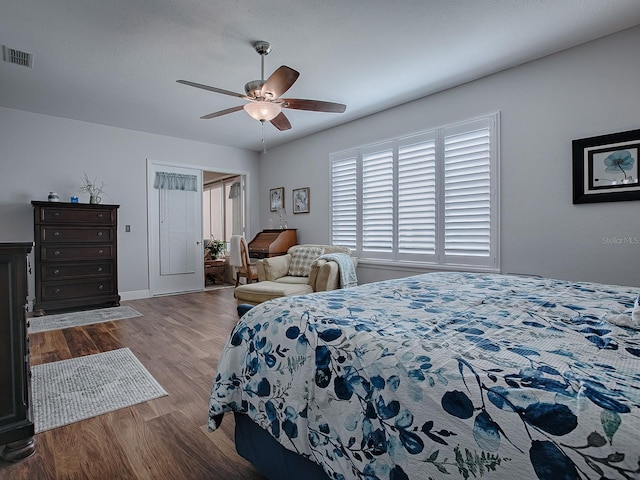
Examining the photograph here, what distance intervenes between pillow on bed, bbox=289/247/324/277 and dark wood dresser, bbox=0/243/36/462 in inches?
129

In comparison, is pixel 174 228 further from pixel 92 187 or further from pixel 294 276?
pixel 294 276

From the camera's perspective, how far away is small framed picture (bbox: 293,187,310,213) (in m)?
5.64

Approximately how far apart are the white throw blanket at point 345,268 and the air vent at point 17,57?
137 inches

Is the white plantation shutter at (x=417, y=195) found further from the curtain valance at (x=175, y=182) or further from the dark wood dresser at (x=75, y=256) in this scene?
the dark wood dresser at (x=75, y=256)

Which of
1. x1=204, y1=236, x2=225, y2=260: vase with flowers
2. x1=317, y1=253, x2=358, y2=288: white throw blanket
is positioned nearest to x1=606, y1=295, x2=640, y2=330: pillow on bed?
x1=317, y1=253, x2=358, y2=288: white throw blanket

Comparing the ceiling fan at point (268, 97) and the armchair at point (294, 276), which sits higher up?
the ceiling fan at point (268, 97)

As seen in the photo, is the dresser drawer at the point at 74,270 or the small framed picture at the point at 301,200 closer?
the dresser drawer at the point at 74,270

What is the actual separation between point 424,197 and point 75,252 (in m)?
4.60

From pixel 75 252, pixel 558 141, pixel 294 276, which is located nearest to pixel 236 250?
pixel 294 276

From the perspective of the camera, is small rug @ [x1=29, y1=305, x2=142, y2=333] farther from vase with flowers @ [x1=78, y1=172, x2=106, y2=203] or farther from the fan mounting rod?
the fan mounting rod

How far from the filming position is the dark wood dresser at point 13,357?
62.0 inches

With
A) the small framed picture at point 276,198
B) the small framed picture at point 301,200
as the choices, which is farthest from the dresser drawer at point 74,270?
the small framed picture at point 301,200

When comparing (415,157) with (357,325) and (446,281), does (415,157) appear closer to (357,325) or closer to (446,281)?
(446,281)

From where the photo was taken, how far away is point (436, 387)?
2.54ft
